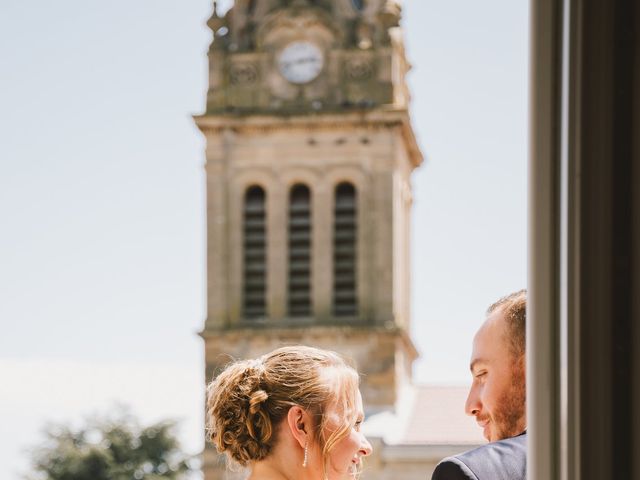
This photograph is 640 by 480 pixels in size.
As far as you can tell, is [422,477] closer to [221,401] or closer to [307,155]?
[307,155]

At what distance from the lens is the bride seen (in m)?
3.16

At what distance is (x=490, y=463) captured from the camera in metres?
2.79

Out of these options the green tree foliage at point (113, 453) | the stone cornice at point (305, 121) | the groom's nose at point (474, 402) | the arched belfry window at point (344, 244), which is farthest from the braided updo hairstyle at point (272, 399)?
the green tree foliage at point (113, 453)

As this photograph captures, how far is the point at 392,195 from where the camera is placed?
36.6 m

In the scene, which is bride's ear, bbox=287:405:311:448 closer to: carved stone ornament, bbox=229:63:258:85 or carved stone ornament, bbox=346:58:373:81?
carved stone ornament, bbox=346:58:373:81

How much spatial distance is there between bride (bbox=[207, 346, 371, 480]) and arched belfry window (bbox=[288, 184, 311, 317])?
33.6 metres

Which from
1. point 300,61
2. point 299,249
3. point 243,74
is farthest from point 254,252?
point 300,61

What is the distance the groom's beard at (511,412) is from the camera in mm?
3096

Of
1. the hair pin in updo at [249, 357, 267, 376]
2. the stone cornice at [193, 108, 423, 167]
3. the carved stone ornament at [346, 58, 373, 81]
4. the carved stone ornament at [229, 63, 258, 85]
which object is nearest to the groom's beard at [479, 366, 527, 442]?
the hair pin in updo at [249, 357, 267, 376]

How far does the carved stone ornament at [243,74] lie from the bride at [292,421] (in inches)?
1360

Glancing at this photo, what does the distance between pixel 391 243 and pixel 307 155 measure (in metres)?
2.58

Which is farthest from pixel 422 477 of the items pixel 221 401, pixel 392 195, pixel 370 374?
pixel 221 401

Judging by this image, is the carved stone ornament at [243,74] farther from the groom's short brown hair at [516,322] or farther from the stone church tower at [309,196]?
the groom's short brown hair at [516,322]

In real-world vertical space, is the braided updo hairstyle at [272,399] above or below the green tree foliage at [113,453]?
above
